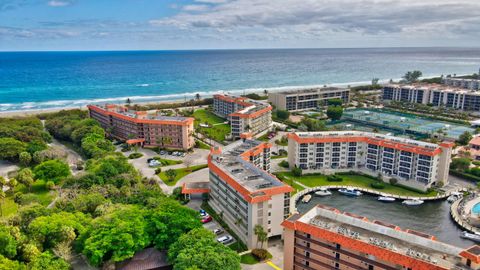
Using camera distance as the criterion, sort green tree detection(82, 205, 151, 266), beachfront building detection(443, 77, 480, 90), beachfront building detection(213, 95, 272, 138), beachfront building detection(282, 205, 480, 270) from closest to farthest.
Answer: beachfront building detection(282, 205, 480, 270), green tree detection(82, 205, 151, 266), beachfront building detection(213, 95, 272, 138), beachfront building detection(443, 77, 480, 90)

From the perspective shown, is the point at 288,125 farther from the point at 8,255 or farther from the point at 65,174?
the point at 8,255

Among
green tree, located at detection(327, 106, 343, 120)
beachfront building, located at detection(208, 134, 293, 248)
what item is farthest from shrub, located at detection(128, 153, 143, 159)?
green tree, located at detection(327, 106, 343, 120)

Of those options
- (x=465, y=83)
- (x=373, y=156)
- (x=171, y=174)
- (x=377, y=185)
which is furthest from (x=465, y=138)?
(x=465, y=83)

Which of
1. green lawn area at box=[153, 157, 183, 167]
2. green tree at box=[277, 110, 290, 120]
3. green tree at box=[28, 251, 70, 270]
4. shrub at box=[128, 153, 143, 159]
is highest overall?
green tree at box=[277, 110, 290, 120]

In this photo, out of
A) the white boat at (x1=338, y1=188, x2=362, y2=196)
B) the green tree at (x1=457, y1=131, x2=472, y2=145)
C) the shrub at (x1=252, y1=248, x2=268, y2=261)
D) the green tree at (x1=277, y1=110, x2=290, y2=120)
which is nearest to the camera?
the shrub at (x1=252, y1=248, x2=268, y2=261)

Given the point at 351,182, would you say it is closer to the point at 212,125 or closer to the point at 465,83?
the point at 212,125

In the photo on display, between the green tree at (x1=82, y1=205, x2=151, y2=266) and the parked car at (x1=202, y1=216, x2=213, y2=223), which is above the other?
the green tree at (x1=82, y1=205, x2=151, y2=266)

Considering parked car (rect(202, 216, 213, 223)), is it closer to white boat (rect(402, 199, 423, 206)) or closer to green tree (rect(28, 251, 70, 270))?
green tree (rect(28, 251, 70, 270))
